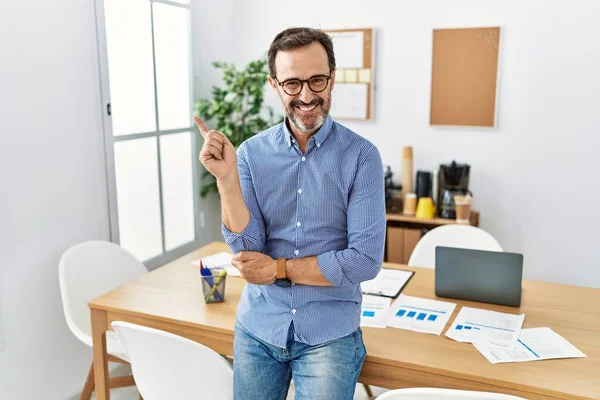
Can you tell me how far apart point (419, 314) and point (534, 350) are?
1.26 feet

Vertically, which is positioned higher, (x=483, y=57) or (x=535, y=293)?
(x=483, y=57)

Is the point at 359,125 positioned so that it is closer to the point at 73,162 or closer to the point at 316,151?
the point at 73,162

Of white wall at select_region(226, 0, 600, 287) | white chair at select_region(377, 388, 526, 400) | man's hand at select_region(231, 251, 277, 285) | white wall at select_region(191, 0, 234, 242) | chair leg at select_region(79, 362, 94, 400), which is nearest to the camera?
white chair at select_region(377, 388, 526, 400)

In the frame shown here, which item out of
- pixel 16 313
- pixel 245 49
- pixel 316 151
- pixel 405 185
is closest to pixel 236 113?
pixel 245 49

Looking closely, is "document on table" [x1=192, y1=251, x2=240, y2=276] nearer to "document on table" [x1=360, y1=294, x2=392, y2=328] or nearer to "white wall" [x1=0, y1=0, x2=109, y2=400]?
"document on table" [x1=360, y1=294, x2=392, y2=328]

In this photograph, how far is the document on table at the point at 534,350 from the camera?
5.26ft

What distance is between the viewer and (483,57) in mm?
3555

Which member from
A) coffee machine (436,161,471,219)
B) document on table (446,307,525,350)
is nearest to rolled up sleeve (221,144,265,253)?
document on table (446,307,525,350)

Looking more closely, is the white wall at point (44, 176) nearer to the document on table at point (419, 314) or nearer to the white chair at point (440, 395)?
the document on table at point (419, 314)

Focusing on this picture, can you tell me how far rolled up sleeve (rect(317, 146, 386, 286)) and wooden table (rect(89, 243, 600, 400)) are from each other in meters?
0.27

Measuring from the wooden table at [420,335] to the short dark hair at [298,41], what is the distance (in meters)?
0.85

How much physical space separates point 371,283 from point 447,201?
4.92 ft

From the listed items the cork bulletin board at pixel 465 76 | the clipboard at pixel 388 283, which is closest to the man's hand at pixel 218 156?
the clipboard at pixel 388 283

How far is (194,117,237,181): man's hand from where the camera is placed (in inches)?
60.3
